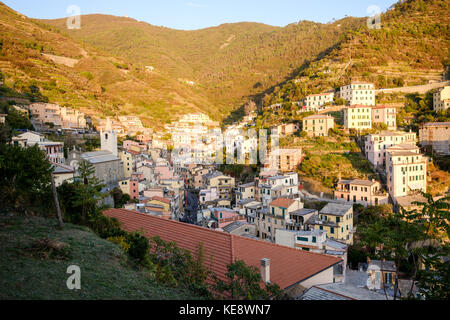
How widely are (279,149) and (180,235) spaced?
31513 millimetres

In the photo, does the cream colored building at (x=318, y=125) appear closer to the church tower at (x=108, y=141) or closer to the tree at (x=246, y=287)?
the church tower at (x=108, y=141)

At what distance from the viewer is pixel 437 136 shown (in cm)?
3659

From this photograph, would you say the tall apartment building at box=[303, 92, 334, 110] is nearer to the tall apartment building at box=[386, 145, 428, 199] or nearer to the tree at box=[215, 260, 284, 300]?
the tall apartment building at box=[386, 145, 428, 199]

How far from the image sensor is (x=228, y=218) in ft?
85.1

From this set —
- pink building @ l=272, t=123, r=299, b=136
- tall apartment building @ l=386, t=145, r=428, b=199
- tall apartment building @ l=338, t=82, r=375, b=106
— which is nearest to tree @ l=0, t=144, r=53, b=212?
tall apartment building @ l=386, t=145, r=428, b=199

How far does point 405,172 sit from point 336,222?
37.3ft

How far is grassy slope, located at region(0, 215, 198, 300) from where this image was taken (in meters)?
6.13

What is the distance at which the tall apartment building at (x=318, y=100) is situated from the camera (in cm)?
5306

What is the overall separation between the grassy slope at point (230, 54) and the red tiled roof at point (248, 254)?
89.9m

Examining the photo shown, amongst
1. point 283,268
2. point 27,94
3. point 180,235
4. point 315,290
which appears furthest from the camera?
point 27,94

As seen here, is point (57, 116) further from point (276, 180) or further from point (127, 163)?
point (276, 180)

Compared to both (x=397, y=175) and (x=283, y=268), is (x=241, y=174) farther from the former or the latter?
(x=283, y=268)

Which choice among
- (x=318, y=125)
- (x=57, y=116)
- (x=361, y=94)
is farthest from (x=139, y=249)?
(x=361, y=94)
